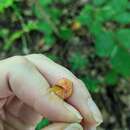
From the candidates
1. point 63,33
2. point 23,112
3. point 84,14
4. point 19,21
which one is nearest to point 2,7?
point 19,21

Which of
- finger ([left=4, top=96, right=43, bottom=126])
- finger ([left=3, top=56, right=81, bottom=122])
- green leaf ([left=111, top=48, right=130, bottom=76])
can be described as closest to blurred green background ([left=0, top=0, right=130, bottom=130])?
green leaf ([left=111, top=48, right=130, bottom=76])

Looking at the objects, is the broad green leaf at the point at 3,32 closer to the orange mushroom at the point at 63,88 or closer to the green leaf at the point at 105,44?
the green leaf at the point at 105,44

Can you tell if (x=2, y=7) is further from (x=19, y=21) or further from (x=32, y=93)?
(x=32, y=93)

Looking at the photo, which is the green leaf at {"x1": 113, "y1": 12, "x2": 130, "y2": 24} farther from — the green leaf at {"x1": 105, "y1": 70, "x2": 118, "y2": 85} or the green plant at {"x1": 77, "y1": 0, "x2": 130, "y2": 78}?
the green leaf at {"x1": 105, "y1": 70, "x2": 118, "y2": 85}

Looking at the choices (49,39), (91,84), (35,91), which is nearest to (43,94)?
(35,91)

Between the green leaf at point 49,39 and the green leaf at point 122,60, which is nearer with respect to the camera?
the green leaf at point 122,60

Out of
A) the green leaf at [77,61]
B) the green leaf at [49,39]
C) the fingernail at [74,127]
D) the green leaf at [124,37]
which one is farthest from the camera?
the green leaf at [49,39]

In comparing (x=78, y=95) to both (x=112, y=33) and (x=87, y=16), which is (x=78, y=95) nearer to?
(x=112, y=33)

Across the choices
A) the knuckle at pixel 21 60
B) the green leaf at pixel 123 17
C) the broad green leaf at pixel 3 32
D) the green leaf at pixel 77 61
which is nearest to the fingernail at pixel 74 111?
the knuckle at pixel 21 60
